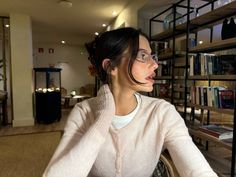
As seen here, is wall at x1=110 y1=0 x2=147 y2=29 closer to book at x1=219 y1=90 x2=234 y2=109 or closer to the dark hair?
book at x1=219 y1=90 x2=234 y2=109

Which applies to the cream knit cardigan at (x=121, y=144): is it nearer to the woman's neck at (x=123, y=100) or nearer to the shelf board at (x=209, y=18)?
the woman's neck at (x=123, y=100)

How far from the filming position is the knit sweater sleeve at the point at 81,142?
2.53 ft

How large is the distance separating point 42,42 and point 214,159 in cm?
738

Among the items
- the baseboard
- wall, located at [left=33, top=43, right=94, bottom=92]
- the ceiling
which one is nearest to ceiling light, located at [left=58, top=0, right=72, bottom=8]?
the ceiling

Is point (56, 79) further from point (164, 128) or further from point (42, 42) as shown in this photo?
point (164, 128)

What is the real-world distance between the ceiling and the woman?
2395mm

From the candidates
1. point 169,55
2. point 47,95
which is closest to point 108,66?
point 169,55

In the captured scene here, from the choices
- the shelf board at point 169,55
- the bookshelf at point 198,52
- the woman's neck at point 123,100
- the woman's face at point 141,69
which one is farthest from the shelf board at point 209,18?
the woman's neck at point 123,100

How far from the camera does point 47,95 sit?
15.5 ft

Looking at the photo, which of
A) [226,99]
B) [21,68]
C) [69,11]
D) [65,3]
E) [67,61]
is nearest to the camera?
[226,99]

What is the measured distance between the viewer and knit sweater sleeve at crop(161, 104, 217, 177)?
0.78 m

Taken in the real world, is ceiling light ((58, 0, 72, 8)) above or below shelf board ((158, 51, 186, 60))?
above

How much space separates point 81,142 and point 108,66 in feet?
1.24

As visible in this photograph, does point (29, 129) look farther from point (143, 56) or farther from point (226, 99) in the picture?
point (143, 56)
